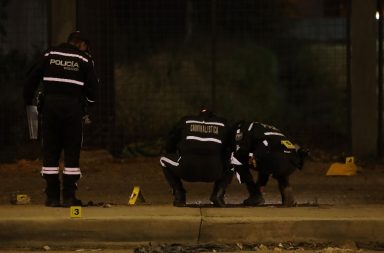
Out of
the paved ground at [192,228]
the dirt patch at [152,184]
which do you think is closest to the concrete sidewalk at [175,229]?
the paved ground at [192,228]

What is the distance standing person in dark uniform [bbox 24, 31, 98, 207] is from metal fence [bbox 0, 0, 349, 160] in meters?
4.51

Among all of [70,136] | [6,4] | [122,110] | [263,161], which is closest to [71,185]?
[70,136]

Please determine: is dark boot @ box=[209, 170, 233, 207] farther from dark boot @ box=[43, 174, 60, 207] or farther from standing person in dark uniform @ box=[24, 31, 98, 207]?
dark boot @ box=[43, 174, 60, 207]

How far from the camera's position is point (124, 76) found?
12.3 meters

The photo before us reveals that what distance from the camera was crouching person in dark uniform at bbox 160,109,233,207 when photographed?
7.86m

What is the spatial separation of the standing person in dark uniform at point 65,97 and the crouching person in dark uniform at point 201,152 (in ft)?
3.29

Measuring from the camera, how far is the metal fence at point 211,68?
12109mm

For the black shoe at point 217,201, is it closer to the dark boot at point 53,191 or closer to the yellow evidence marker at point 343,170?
the dark boot at point 53,191

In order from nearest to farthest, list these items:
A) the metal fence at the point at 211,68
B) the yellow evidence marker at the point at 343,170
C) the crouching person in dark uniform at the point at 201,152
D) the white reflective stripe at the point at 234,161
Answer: the crouching person in dark uniform at the point at 201,152
the white reflective stripe at the point at 234,161
the yellow evidence marker at the point at 343,170
the metal fence at the point at 211,68

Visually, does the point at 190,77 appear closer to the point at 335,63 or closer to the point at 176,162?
the point at 335,63

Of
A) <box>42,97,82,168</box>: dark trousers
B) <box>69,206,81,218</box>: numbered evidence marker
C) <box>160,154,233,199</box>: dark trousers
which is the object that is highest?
<box>42,97,82,168</box>: dark trousers

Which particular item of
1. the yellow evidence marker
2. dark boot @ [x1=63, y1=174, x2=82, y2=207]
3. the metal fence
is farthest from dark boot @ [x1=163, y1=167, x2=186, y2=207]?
the metal fence

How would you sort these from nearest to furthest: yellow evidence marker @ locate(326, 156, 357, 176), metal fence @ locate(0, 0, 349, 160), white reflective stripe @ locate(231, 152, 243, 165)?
white reflective stripe @ locate(231, 152, 243, 165) → yellow evidence marker @ locate(326, 156, 357, 176) → metal fence @ locate(0, 0, 349, 160)

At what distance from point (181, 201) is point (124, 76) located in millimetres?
4636
